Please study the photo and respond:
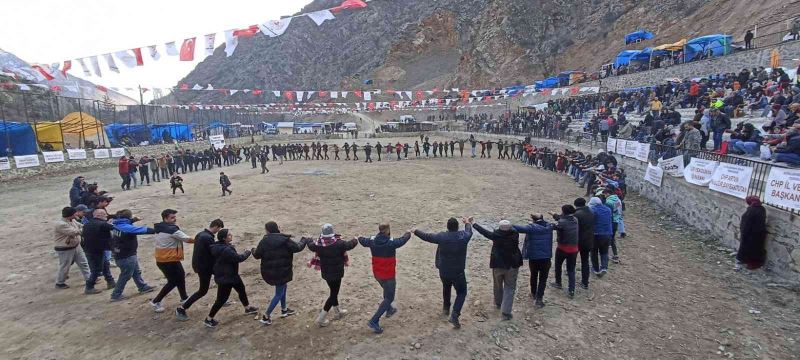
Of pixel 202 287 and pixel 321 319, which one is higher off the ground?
pixel 202 287

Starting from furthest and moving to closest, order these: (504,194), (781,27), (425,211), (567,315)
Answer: (781,27), (504,194), (425,211), (567,315)

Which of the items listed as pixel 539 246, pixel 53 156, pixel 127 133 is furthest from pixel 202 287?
pixel 127 133

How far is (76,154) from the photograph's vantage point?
79.4 ft

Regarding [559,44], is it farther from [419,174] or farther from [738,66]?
[419,174]

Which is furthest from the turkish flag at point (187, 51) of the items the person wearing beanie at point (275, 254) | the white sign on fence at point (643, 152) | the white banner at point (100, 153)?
the white sign on fence at point (643, 152)

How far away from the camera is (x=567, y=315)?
6012 mm

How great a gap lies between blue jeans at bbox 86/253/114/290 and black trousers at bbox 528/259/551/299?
293 inches

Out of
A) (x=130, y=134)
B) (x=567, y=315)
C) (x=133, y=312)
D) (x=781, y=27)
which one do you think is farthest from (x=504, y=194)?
(x=130, y=134)

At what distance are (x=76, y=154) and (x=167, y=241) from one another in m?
25.6

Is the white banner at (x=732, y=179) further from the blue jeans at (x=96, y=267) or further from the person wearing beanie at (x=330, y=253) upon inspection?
the blue jeans at (x=96, y=267)

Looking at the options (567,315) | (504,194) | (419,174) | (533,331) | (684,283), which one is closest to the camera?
(533,331)

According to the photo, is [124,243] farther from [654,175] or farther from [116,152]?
[116,152]

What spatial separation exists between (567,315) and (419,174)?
1503 cm

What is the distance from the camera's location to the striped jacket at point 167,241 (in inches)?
221
